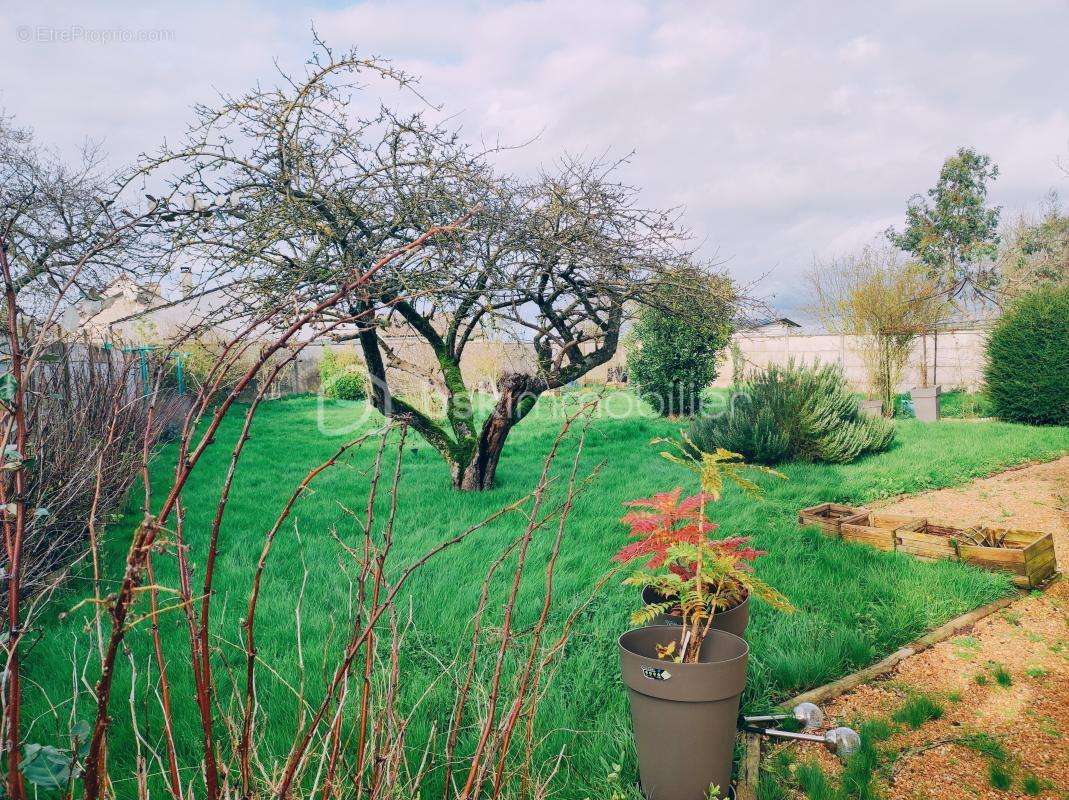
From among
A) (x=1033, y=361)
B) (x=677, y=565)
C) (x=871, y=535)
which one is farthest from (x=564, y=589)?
(x=1033, y=361)

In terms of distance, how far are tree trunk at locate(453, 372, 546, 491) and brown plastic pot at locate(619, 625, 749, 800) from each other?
4816 millimetres

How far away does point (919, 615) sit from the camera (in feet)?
12.6

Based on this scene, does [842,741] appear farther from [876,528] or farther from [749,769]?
[876,528]

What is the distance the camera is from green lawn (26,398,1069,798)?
9.21ft

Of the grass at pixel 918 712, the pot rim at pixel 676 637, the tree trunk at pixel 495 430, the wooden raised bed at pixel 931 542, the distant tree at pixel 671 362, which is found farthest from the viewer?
the distant tree at pixel 671 362

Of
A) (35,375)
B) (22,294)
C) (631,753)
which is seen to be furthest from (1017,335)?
(22,294)

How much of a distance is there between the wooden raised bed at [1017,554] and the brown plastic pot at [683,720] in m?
3.21

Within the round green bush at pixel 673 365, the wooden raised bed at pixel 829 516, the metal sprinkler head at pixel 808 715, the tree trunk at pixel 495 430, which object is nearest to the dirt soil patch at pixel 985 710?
the metal sprinkler head at pixel 808 715

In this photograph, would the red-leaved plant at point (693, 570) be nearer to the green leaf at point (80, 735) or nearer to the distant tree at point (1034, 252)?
the green leaf at point (80, 735)

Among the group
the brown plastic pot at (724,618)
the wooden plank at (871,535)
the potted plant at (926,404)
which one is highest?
the potted plant at (926,404)

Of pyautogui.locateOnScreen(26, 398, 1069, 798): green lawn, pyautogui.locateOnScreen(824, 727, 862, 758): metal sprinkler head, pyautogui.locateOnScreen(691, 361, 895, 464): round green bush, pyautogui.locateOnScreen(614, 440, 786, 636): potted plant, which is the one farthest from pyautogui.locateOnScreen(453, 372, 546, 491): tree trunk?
pyautogui.locateOnScreen(824, 727, 862, 758): metal sprinkler head

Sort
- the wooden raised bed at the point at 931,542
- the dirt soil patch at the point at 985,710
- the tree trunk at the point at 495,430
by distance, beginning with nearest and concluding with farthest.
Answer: the dirt soil patch at the point at 985,710
the wooden raised bed at the point at 931,542
the tree trunk at the point at 495,430

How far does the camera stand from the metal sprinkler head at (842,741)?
8.54 feet

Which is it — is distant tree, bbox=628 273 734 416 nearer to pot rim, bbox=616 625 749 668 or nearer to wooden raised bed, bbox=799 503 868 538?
wooden raised bed, bbox=799 503 868 538
